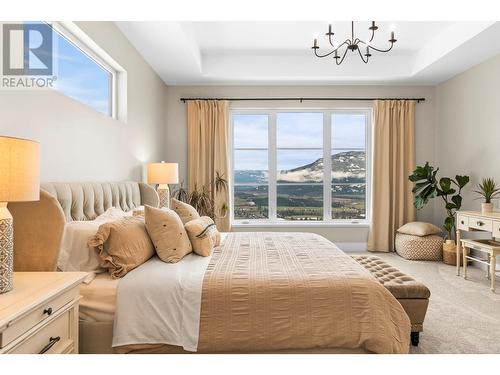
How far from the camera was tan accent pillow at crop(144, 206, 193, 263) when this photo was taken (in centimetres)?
219

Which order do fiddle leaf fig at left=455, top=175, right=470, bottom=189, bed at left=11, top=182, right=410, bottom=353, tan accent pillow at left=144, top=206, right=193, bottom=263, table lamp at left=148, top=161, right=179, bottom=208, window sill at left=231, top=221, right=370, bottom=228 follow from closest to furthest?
bed at left=11, top=182, right=410, bottom=353 < tan accent pillow at left=144, top=206, right=193, bottom=263 < table lamp at left=148, top=161, right=179, bottom=208 < fiddle leaf fig at left=455, top=175, right=470, bottom=189 < window sill at left=231, top=221, right=370, bottom=228

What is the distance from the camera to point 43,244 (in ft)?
5.64

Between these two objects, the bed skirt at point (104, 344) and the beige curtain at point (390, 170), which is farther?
the beige curtain at point (390, 170)

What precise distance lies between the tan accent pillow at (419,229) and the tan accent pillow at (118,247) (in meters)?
4.21

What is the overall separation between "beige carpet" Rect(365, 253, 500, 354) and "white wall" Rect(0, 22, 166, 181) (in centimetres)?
279

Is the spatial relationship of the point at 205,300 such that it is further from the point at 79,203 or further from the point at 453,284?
the point at 453,284

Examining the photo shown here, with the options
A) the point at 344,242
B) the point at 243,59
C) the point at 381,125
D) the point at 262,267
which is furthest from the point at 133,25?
the point at 344,242

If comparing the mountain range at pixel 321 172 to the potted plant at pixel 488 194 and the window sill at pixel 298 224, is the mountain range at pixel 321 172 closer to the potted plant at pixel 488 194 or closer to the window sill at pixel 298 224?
the window sill at pixel 298 224

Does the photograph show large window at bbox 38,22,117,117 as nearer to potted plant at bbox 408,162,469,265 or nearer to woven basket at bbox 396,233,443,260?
potted plant at bbox 408,162,469,265

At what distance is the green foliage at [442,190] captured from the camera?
4.60 m

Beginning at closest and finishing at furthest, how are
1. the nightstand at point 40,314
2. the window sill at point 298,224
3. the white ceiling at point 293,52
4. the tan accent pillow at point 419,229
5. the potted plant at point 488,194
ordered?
1. the nightstand at point 40,314
2. the white ceiling at point 293,52
3. the potted plant at point 488,194
4. the tan accent pillow at point 419,229
5. the window sill at point 298,224

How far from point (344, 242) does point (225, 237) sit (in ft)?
9.44

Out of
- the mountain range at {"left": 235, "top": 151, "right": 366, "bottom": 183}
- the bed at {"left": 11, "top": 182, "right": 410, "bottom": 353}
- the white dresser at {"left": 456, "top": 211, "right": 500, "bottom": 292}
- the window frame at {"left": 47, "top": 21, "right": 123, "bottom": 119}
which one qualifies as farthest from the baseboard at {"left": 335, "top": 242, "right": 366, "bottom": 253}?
the window frame at {"left": 47, "top": 21, "right": 123, "bottom": 119}

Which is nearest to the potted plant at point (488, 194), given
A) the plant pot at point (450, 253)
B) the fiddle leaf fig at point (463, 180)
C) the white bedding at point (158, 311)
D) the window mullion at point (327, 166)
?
the fiddle leaf fig at point (463, 180)
